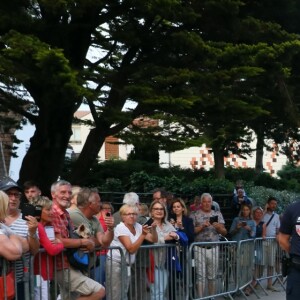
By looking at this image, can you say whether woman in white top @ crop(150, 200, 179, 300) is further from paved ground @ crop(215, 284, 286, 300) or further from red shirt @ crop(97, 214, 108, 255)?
paved ground @ crop(215, 284, 286, 300)

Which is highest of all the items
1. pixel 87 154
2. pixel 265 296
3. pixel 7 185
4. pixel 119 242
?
pixel 87 154

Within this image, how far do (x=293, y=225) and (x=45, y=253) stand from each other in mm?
2455

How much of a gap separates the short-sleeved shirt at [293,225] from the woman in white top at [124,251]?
1875mm

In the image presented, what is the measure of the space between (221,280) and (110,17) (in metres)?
5.22

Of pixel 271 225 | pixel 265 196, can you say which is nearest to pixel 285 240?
pixel 271 225

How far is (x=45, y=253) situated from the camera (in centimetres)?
696

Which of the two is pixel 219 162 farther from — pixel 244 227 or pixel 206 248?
pixel 206 248

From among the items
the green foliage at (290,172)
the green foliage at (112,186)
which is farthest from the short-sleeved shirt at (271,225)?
the green foliage at (290,172)

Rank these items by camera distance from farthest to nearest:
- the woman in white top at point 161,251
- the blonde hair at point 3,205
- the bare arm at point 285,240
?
the woman in white top at point 161,251
the bare arm at point 285,240
the blonde hair at point 3,205

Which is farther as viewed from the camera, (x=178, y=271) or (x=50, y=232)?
(x=178, y=271)

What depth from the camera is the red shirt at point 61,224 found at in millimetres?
7207

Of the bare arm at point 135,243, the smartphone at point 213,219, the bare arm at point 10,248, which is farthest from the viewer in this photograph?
the smartphone at point 213,219

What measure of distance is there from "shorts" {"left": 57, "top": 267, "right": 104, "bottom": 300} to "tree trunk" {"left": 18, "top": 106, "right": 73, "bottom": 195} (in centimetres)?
768

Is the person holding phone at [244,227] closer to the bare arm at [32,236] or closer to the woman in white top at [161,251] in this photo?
the woman in white top at [161,251]
